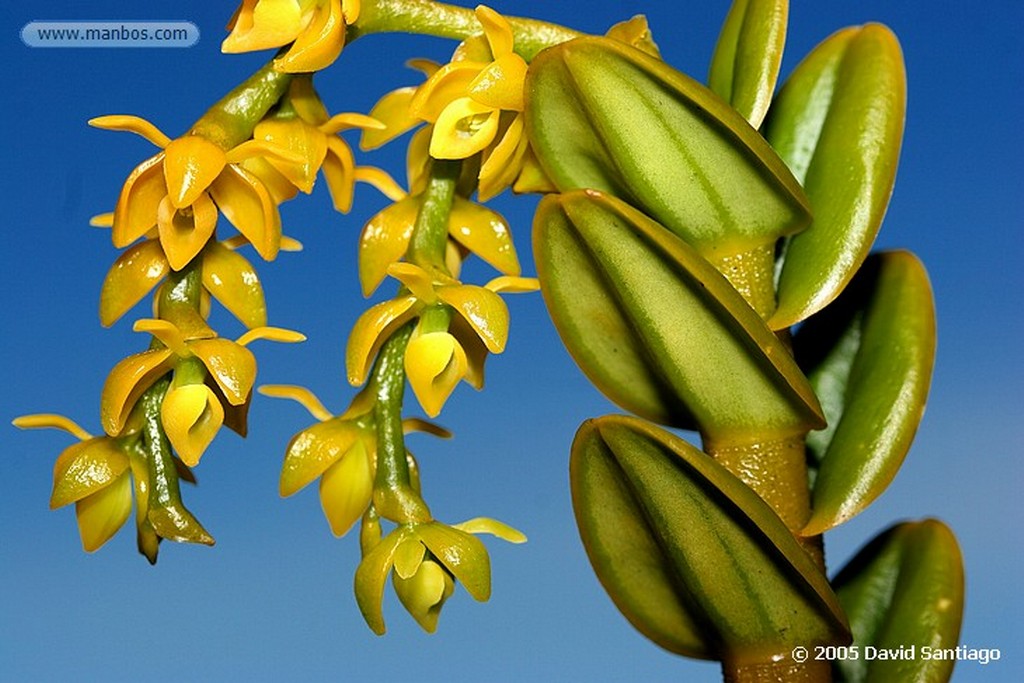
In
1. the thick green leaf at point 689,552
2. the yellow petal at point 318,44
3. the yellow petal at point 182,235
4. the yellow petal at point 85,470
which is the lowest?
the thick green leaf at point 689,552

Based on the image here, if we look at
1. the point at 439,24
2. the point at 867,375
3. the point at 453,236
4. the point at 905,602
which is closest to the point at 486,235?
the point at 453,236

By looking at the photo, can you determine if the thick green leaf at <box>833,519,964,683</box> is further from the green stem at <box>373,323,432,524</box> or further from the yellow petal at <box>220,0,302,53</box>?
the yellow petal at <box>220,0,302,53</box>

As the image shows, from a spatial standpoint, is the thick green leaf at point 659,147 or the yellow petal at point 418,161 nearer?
the thick green leaf at point 659,147

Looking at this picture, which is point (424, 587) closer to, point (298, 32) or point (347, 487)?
point (347, 487)

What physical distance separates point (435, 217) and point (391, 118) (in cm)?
9

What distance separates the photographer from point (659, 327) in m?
0.67

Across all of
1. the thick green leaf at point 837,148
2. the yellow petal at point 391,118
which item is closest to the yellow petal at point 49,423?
the yellow petal at point 391,118

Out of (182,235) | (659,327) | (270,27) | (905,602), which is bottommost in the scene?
(905,602)

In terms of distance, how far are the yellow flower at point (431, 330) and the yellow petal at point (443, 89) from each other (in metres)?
0.09

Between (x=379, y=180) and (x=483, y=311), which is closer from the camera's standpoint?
(x=483, y=311)

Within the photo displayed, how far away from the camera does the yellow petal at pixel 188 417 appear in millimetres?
674

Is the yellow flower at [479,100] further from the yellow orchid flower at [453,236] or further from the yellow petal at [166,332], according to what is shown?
the yellow petal at [166,332]

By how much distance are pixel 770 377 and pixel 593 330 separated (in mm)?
101

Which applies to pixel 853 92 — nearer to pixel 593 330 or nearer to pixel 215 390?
pixel 593 330
